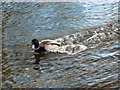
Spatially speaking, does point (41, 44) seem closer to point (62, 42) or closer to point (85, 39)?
point (62, 42)

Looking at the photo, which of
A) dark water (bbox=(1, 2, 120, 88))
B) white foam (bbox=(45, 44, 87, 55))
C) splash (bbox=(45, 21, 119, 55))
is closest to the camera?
dark water (bbox=(1, 2, 120, 88))

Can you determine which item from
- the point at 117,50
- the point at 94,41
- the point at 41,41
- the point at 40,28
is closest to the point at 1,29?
the point at 40,28

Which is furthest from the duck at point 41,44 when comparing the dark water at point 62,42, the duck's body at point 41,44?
the dark water at point 62,42

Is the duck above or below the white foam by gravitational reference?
above

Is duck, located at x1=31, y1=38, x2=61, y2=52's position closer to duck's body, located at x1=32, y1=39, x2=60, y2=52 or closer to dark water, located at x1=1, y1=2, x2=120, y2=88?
duck's body, located at x1=32, y1=39, x2=60, y2=52

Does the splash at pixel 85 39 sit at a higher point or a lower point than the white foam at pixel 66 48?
higher

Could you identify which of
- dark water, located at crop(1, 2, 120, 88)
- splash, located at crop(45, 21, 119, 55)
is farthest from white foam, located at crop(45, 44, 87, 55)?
dark water, located at crop(1, 2, 120, 88)

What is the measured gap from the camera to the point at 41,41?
1035 centimetres

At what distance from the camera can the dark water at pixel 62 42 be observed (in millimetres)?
8258

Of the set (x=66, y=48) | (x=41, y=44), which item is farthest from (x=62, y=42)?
(x=41, y=44)

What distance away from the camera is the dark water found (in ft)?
27.1

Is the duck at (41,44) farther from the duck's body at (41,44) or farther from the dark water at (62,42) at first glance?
the dark water at (62,42)

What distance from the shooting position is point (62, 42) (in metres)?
10.3

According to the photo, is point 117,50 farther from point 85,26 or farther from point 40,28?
point 40,28
